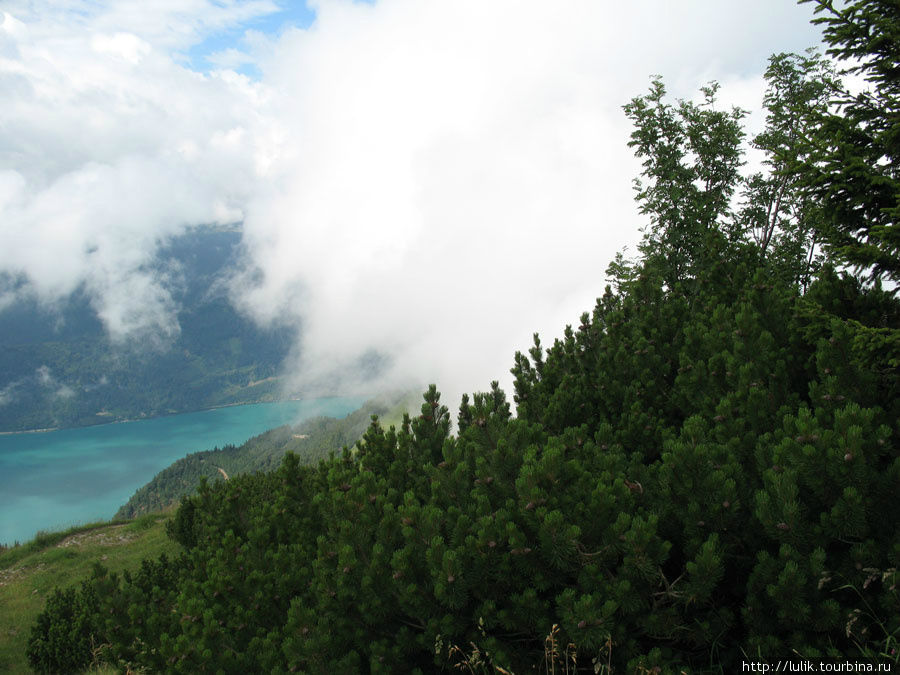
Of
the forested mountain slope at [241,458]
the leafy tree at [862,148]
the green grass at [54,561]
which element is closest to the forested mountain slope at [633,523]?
the leafy tree at [862,148]

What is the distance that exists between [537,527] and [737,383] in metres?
2.93

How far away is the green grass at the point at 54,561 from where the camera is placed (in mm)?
11102

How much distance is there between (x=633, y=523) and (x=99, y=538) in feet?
71.6

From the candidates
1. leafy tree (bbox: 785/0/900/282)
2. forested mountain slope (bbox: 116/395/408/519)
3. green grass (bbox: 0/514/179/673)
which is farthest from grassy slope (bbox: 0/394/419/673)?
forested mountain slope (bbox: 116/395/408/519)

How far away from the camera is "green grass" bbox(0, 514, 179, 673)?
1110cm

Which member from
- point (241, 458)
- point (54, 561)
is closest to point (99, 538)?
point (54, 561)

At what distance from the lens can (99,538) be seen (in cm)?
1900

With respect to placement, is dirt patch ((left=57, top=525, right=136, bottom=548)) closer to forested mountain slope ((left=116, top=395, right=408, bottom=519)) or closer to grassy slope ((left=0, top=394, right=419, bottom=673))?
grassy slope ((left=0, top=394, right=419, bottom=673))

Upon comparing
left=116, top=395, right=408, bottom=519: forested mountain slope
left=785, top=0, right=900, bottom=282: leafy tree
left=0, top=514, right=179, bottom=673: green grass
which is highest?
left=116, top=395, right=408, bottom=519: forested mountain slope

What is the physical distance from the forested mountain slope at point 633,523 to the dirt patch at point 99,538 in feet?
49.6

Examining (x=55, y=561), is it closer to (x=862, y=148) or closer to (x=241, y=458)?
(x=862, y=148)

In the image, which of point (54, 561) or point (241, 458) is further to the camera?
point (241, 458)

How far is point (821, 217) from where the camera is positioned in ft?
17.9

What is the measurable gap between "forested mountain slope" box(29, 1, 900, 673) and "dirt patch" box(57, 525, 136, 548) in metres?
15.1
